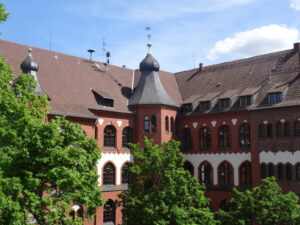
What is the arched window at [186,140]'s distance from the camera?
37.9m

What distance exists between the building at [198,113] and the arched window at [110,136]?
9cm

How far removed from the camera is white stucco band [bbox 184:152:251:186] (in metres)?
33.6

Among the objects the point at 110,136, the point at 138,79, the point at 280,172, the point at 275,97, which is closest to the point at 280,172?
the point at 280,172

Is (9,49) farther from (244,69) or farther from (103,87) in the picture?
(244,69)

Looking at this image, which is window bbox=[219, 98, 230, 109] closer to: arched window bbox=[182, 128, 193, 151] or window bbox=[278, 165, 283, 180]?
arched window bbox=[182, 128, 193, 151]

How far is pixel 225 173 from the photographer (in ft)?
114

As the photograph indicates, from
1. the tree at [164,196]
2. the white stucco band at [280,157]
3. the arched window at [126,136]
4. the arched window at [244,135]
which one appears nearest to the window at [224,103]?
the arched window at [244,135]

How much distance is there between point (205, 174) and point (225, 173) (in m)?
2.27

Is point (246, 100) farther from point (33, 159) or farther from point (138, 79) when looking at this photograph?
point (33, 159)

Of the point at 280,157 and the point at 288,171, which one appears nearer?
the point at 288,171

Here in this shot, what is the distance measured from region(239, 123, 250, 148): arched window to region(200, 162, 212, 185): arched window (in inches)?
164

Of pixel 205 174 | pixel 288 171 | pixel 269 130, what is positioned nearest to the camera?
pixel 288 171

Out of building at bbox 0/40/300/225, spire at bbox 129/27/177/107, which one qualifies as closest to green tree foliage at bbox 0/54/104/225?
building at bbox 0/40/300/225

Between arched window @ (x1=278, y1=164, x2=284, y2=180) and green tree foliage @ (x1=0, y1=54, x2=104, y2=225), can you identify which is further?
arched window @ (x1=278, y1=164, x2=284, y2=180)
